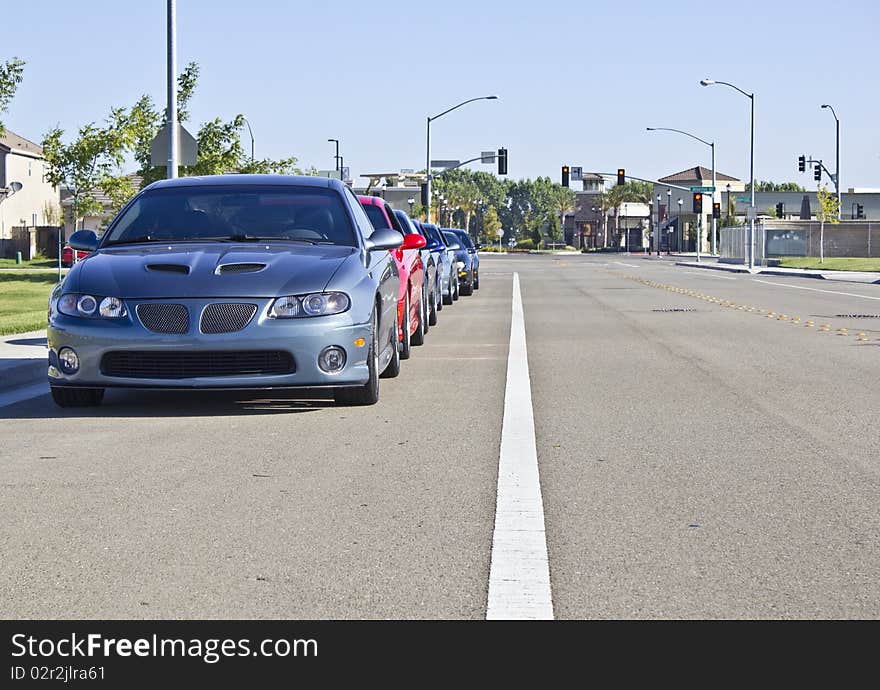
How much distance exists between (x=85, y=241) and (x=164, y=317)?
1.87 metres

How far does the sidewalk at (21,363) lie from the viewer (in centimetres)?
1136

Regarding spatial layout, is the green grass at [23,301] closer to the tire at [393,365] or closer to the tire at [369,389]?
the tire at [393,365]

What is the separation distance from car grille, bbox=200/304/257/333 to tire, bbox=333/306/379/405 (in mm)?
946

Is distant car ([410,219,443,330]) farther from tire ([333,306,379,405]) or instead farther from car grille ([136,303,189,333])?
car grille ([136,303,189,333])

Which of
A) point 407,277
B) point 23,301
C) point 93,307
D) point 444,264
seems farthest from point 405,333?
point 23,301

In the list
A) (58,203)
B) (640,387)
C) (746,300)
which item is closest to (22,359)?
(640,387)

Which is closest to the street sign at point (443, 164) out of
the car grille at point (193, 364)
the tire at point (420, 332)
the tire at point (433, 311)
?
the tire at point (433, 311)

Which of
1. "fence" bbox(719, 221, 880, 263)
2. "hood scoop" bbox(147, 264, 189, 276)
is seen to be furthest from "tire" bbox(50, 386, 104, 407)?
"fence" bbox(719, 221, 880, 263)

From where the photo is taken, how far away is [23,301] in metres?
23.9

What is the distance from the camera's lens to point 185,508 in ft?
20.4

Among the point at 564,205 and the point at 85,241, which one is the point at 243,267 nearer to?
the point at 85,241

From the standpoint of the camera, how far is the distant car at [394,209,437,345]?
15336 mm

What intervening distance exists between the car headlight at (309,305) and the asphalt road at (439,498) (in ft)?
2.39
